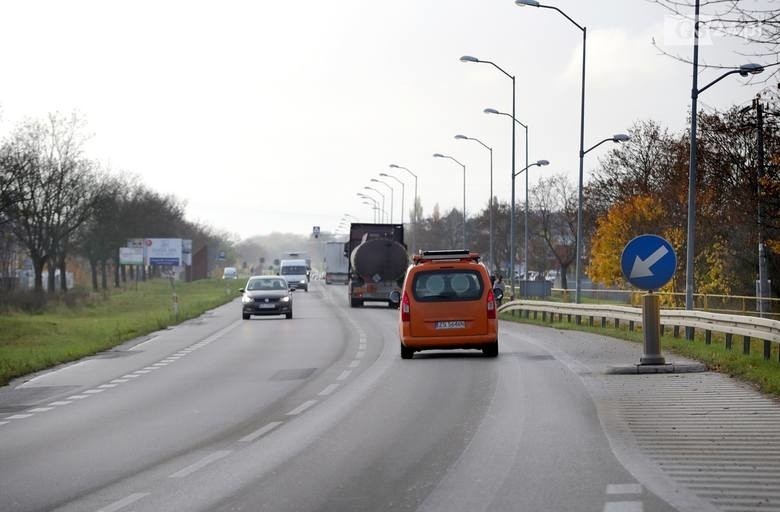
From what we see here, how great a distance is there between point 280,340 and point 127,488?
25025 mm

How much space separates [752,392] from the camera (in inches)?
686

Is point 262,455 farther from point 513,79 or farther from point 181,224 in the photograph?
point 181,224

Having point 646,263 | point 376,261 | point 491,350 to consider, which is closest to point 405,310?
point 491,350

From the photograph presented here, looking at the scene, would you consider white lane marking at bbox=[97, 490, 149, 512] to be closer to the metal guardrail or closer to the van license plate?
the metal guardrail

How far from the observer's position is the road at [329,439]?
9.55m

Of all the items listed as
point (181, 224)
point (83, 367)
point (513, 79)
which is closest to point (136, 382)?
point (83, 367)

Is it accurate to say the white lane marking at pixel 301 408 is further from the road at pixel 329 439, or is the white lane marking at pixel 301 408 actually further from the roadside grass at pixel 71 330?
the roadside grass at pixel 71 330

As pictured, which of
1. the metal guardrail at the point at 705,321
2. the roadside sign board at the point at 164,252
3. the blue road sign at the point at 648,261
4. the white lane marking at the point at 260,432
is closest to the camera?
the white lane marking at the point at 260,432

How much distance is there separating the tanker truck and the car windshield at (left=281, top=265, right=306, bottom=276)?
139 feet

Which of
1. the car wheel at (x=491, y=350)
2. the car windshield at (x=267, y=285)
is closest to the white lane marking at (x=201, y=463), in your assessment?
the car wheel at (x=491, y=350)

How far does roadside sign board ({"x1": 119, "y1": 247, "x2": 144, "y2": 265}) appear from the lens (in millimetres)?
114012

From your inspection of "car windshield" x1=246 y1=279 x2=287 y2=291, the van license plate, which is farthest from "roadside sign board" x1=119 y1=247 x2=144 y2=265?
the van license plate

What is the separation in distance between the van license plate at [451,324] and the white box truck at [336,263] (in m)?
72.2

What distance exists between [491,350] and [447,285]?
147 cm
